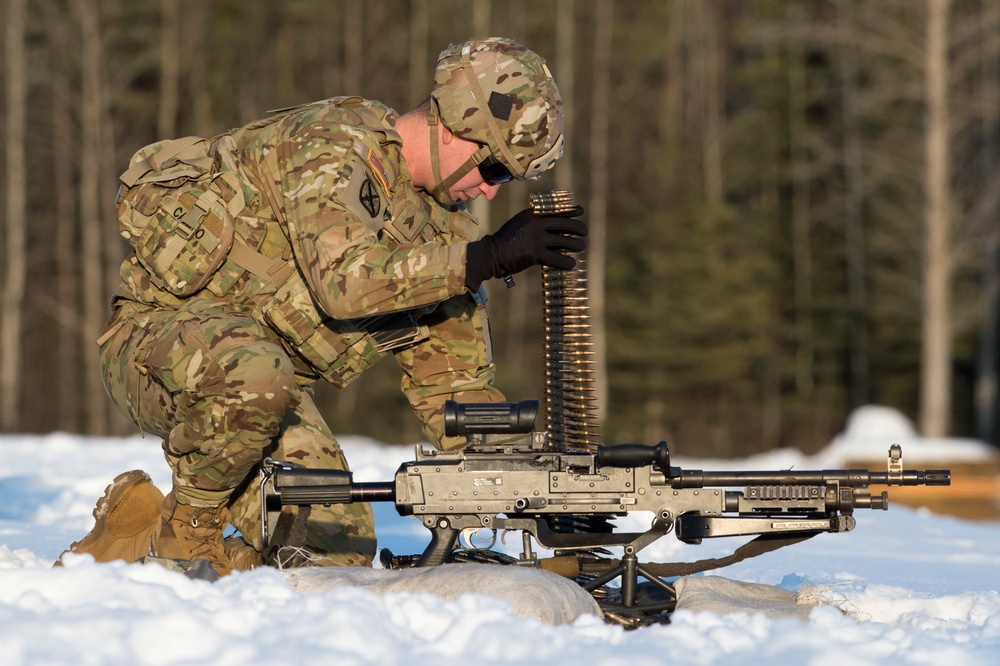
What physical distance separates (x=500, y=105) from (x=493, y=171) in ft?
0.93

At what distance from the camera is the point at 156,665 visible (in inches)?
118

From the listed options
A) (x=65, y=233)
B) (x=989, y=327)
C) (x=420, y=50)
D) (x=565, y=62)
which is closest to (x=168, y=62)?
(x=65, y=233)

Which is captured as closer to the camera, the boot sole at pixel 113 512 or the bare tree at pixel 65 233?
the boot sole at pixel 113 512

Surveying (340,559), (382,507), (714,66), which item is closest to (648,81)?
(714,66)

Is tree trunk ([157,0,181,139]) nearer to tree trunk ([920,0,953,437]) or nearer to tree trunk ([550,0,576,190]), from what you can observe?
tree trunk ([550,0,576,190])

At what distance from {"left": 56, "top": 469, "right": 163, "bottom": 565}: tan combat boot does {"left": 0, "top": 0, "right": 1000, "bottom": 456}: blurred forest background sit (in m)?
16.0

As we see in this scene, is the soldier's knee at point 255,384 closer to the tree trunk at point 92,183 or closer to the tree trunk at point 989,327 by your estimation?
the tree trunk at point 92,183

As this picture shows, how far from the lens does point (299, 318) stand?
4.74m

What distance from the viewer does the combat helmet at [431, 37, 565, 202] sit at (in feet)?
15.2

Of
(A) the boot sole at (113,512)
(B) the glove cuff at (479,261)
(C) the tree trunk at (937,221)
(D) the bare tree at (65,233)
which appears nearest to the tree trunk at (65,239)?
(D) the bare tree at (65,233)

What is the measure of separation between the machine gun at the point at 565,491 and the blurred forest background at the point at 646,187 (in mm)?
15705

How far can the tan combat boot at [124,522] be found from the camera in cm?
481

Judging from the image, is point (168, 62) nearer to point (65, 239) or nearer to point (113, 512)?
point (65, 239)

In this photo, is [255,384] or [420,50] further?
[420,50]
